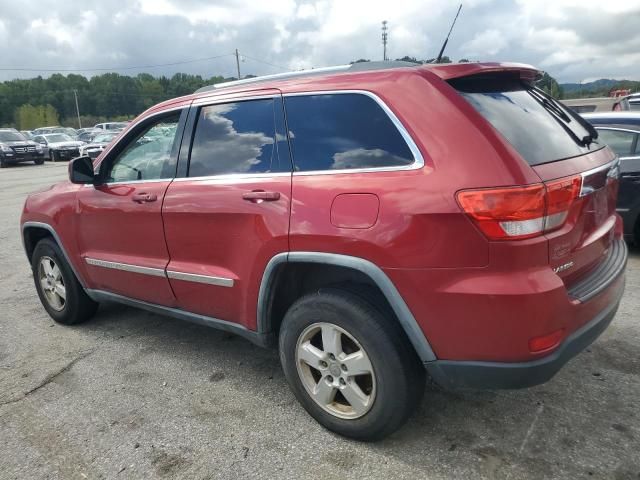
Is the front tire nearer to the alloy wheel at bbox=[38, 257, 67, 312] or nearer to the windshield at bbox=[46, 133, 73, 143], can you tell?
the alloy wheel at bbox=[38, 257, 67, 312]

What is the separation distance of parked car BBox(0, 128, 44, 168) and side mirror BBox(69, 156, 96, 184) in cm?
2385

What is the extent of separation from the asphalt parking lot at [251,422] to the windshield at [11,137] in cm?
2458

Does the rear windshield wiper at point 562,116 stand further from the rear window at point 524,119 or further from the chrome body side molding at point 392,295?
the chrome body side molding at point 392,295

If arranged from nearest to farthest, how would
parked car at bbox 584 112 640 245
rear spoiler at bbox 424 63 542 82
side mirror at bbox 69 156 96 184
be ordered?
rear spoiler at bbox 424 63 542 82 → side mirror at bbox 69 156 96 184 → parked car at bbox 584 112 640 245

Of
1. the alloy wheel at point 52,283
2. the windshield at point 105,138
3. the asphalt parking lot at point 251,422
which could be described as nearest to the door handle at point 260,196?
the asphalt parking lot at point 251,422

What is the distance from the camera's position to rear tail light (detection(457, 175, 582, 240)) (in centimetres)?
206

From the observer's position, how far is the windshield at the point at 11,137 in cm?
2459

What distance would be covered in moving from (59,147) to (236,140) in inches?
1081

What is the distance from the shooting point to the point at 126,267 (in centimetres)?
362

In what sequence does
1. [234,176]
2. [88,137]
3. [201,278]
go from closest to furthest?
[234,176]
[201,278]
[88,137]

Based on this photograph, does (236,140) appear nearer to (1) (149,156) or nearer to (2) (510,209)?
(1) (149,156)

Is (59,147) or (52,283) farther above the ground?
(59,147)

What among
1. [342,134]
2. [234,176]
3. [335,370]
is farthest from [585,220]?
[234,176]

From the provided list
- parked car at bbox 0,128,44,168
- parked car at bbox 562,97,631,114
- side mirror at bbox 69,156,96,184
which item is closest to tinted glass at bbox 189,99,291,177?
side mirror at bbox 69,156,96,184
